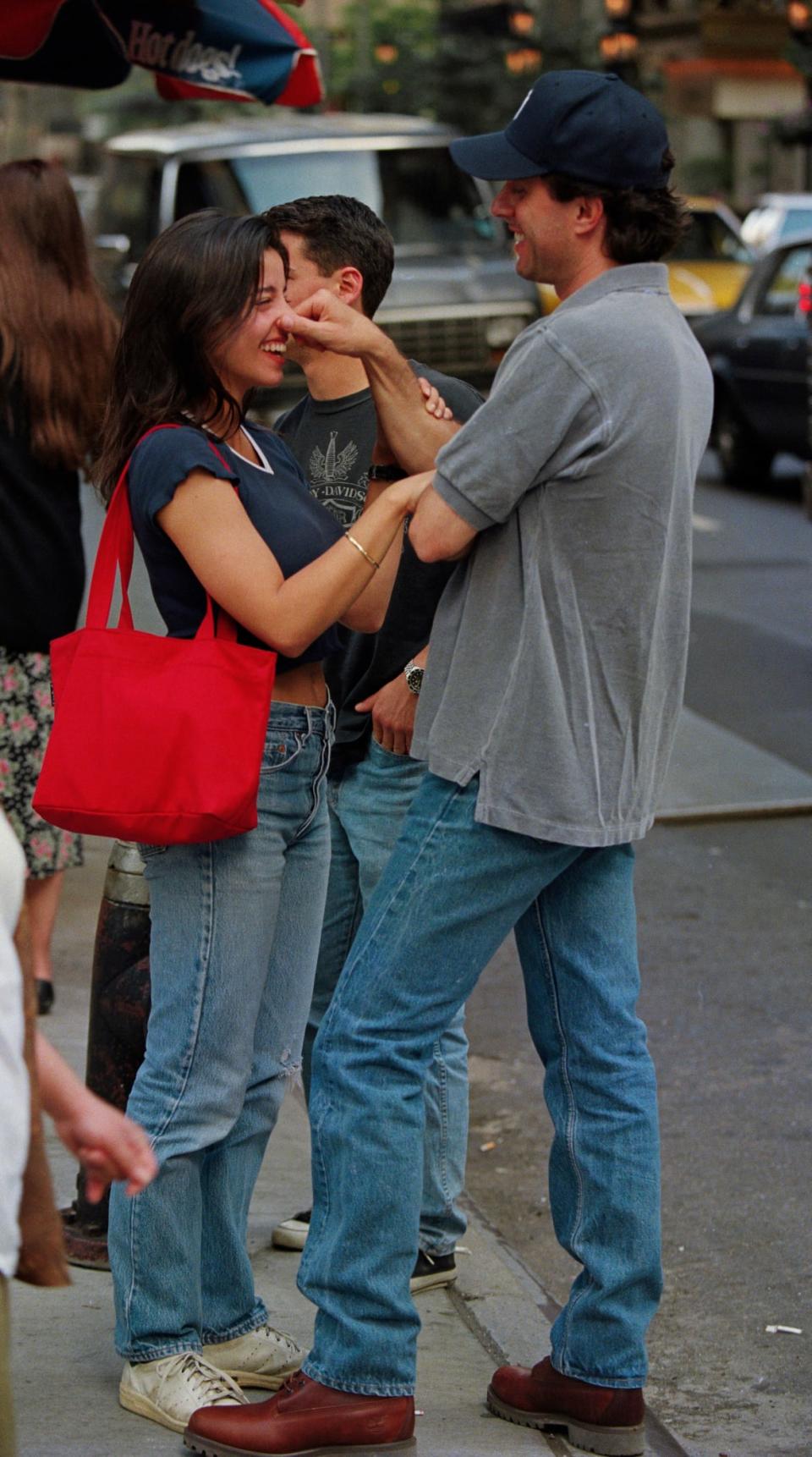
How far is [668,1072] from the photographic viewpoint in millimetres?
5203

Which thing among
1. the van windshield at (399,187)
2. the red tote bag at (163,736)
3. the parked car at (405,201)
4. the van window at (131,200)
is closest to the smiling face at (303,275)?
the red tote bag at (163,736)

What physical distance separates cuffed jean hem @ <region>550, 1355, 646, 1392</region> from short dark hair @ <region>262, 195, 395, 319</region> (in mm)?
1799

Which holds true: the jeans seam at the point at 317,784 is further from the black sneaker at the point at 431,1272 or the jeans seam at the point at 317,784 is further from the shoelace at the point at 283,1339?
the black sneaker at the point at 431,1272

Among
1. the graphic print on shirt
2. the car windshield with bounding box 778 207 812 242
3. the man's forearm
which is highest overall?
the man's forearm

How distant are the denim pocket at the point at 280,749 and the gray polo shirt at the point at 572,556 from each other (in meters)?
0.22

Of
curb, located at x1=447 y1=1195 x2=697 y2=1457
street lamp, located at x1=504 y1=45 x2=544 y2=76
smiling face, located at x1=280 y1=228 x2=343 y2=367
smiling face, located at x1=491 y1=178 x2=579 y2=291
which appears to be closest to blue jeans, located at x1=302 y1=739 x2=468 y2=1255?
curb, located at x1=447 y1=1195 x2=697 y2=1457

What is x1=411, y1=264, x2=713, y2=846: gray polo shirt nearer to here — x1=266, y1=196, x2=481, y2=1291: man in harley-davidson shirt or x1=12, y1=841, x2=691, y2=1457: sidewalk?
x1=266, y1=196, x2=481, y2=1291: man in harley-davidson shirt

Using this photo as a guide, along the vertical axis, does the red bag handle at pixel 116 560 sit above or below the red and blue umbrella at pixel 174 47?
below

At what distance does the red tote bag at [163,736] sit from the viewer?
2.93m

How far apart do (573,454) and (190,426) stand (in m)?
0.57

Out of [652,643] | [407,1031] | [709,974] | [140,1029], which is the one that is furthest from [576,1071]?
[709,974]

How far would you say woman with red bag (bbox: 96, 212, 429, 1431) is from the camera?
2.96m

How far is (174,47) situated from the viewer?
5.91 m

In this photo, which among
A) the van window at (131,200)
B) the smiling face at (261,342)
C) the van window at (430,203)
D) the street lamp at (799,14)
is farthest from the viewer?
the street lamp at (799,14)
